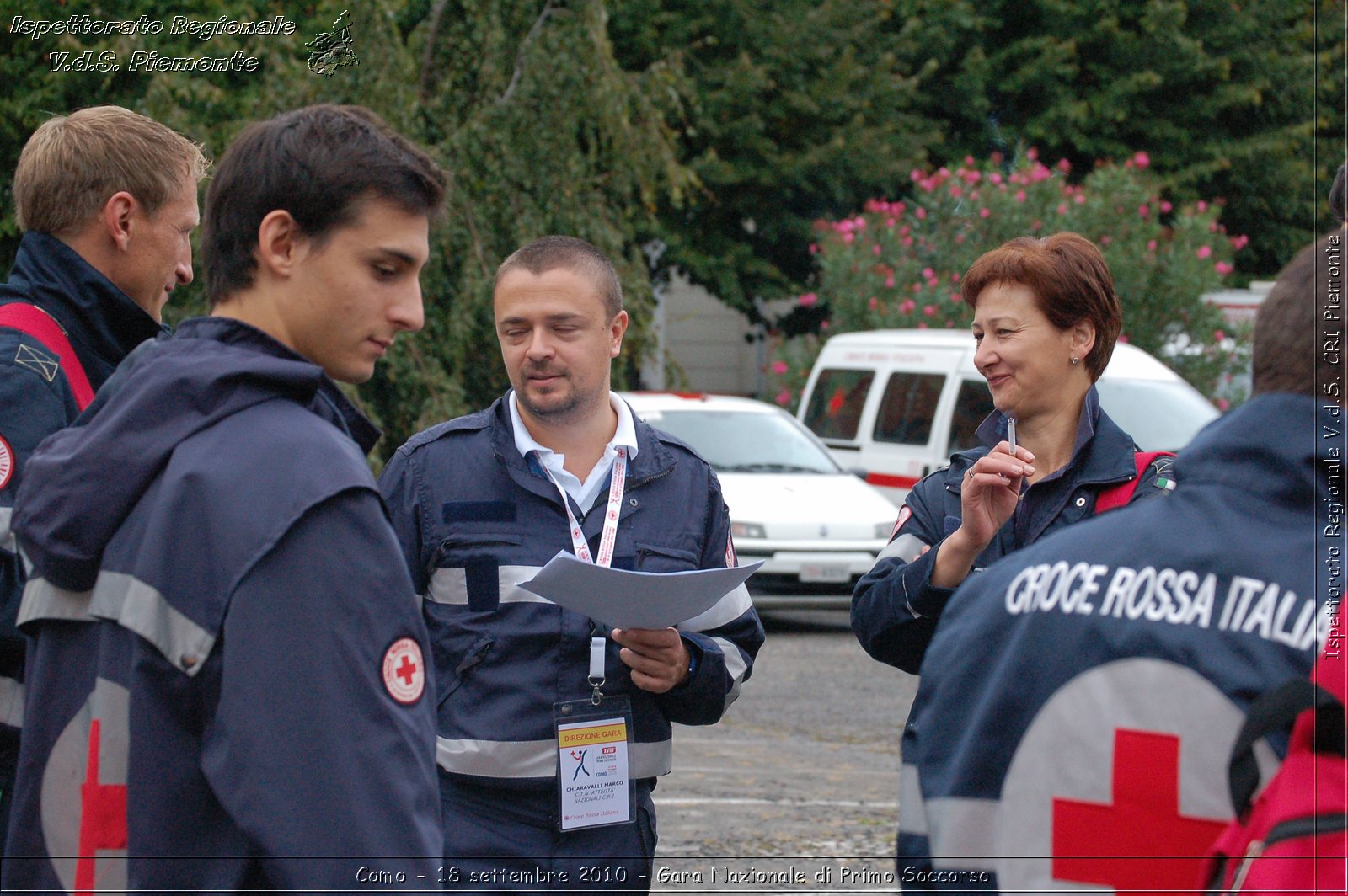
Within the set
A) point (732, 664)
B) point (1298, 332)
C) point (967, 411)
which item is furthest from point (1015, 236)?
point (1298, 332)

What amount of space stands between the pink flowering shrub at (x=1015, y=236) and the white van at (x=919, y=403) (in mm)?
2083

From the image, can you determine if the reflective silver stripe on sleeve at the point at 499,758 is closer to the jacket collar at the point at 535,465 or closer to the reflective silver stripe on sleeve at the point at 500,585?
the reflective silver stripe on sleeve at the point at 500,585

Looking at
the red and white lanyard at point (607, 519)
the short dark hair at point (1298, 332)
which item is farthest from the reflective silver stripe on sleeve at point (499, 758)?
the short dark hair at point (1298, 332)

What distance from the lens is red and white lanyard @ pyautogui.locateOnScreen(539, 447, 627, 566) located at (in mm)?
3320

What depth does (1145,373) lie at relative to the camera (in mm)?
12367

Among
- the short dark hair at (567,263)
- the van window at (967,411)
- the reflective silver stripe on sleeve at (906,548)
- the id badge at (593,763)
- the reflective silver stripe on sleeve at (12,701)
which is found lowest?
the van window at (967,411)

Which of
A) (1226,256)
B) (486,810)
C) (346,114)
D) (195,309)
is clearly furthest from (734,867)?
(1226,256)

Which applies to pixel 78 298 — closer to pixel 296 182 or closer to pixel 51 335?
pixel 51 335

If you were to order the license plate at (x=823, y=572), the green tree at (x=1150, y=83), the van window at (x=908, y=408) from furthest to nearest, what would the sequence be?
the green tree at (x=1150, y=83) → the van window at (x=908, y=408) → the license plate at (x=823, y=572)

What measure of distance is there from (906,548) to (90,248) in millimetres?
1829

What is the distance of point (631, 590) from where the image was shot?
9.62 feet

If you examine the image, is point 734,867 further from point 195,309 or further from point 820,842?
point 195,309

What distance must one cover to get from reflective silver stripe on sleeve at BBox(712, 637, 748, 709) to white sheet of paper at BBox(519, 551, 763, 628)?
0.30 metres

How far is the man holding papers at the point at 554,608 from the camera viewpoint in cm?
318
